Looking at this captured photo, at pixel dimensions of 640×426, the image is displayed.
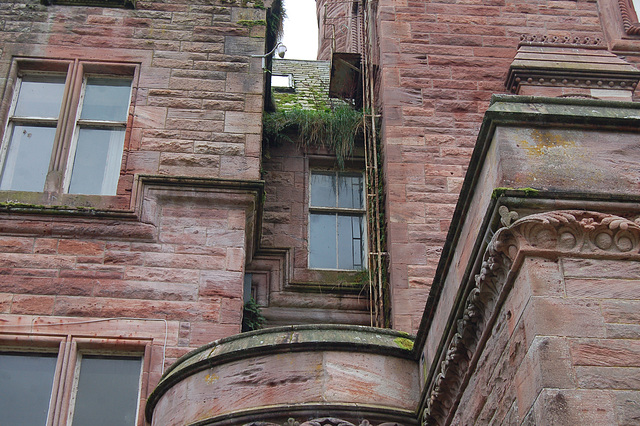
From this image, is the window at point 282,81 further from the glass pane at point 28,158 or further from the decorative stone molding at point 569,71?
the glass pane at point 28,158

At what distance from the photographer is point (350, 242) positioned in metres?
11.0

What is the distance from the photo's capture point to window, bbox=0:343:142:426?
7.99 m

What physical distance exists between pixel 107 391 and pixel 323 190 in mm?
4356

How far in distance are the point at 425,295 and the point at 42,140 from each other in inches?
187

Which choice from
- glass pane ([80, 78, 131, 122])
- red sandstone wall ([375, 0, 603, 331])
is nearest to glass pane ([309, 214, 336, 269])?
red sandstone wall ([375, 0, 603, 331])

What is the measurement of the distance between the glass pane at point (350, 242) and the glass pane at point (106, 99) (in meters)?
3.00

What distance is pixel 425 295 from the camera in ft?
31.0

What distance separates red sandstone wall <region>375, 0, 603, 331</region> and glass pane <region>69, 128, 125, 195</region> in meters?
3.17

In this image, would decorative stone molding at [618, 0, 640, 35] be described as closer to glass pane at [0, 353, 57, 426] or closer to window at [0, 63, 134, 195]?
window at [0, 63, 134, 195]

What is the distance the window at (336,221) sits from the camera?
1081 cm

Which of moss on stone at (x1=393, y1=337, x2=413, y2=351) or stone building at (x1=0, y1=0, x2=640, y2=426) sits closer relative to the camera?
stone building at (x1=0, y1=0, x2=640, y2=426)

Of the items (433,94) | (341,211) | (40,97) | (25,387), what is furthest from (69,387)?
(433,94)

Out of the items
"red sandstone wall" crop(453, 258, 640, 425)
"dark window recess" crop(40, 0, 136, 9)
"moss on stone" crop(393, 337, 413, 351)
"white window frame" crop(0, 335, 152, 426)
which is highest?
"dark window recess" crop(40, 0, 136, 9)

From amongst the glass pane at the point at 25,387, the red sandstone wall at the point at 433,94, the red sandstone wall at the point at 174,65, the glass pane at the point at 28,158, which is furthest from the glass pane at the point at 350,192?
the glass pane at the point at 25,387
